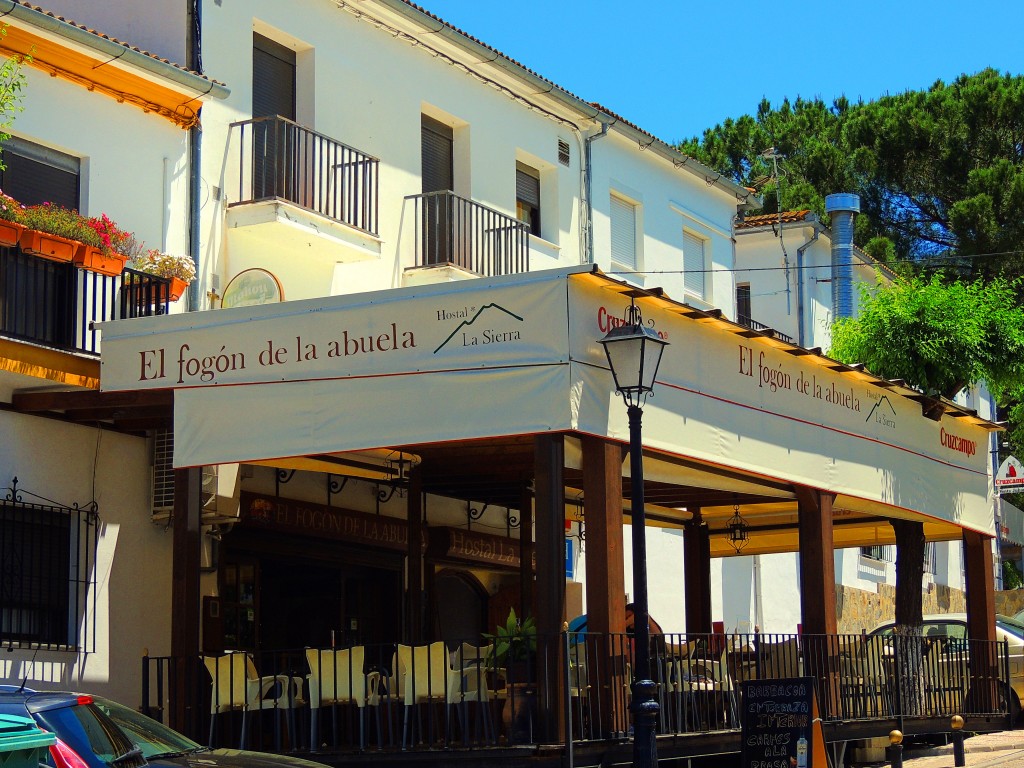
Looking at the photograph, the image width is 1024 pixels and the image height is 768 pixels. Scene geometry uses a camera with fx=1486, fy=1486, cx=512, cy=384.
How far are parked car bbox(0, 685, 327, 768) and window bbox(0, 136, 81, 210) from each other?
6598mm

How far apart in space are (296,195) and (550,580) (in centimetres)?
713

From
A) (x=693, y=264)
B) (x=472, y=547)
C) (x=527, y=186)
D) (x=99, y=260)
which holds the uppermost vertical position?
(x=527, y=186)

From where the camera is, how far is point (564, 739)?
35.9ft

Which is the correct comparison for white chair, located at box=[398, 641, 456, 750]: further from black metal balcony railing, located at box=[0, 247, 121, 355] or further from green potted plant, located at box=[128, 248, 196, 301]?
green potted plant, located at box=[128, 248, 196, 301]

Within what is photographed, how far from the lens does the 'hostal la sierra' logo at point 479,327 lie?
11.5 metres

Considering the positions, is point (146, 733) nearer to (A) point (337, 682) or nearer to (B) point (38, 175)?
(A) point (337, 682)

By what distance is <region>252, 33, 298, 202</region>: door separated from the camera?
1642cm

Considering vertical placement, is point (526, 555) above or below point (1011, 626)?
above

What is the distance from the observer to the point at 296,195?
16688mm

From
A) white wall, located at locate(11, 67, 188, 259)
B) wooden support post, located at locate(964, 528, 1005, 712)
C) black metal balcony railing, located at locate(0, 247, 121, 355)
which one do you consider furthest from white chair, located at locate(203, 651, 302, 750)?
wooden support post, located at locate(964, 528, 1005, 712)

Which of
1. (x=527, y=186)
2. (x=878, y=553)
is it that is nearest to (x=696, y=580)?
(x=527, y=186)

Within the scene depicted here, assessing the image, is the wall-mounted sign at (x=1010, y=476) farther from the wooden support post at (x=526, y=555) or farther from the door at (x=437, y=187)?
the door at (x=437, y=187)

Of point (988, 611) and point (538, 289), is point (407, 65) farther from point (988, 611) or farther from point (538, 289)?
point (988, 611)

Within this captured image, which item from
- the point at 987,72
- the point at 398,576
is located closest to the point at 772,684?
the point at 398,576
